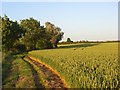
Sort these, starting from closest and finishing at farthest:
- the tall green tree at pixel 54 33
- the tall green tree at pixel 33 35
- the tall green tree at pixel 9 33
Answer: the tall green tree at pixel 9 33, the tall green tree at pixel 33 35, the tall green tree at pixel 54 33

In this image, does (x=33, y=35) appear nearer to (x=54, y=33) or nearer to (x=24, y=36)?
(x=24, y=36)

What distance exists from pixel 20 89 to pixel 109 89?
5.96 metres

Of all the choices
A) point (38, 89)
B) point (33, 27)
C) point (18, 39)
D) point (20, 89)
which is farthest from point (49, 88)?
point (33, 27)

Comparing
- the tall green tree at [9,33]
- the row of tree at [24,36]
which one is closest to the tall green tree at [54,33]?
the row of tree at [24,36]

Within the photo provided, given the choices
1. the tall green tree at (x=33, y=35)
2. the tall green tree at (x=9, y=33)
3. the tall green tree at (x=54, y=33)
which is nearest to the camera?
the tall green tree at (x=9, y=33)

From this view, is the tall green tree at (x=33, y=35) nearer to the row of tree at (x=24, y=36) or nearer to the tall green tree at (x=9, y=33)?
the row of tree at (x=24, y=36)

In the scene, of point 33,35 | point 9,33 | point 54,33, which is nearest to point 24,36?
point 33,35

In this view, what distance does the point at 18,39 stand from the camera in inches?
2950

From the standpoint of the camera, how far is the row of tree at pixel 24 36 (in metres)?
68.7

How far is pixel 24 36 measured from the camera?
79.0m

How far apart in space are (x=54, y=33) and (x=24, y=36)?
17778 mm

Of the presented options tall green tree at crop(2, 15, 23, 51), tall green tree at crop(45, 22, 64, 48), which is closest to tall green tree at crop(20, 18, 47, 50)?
tall green tree at crop(2, 15, 23, 51)

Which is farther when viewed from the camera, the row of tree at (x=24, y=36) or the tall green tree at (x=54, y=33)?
the tall green tree at (x=54, y=33)

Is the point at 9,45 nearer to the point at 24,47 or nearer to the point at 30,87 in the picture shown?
the point at 24,47
